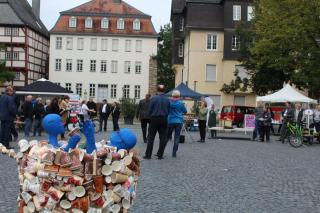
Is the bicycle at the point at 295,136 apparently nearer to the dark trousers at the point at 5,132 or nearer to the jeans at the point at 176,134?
the jeans at the point at 176,134

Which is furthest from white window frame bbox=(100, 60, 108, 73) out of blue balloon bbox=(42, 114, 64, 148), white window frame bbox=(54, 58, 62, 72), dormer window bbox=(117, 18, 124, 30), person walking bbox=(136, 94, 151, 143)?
blue balloon bbox=(42, 114, 64, 148)

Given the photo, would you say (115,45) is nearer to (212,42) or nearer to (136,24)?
(136,24)

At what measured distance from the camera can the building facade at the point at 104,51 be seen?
249 ft

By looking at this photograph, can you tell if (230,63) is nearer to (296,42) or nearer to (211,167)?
(296,42)

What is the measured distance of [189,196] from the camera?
873 cm

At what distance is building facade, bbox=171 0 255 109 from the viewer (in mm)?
58594

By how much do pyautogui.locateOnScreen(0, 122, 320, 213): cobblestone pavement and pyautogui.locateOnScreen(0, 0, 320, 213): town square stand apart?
0.03 meters

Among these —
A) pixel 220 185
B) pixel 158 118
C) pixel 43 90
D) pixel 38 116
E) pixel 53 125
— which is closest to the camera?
pixel 53 125

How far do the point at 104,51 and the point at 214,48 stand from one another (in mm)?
20783

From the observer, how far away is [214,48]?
197 feet

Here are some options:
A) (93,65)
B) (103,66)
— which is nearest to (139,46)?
(103,66)

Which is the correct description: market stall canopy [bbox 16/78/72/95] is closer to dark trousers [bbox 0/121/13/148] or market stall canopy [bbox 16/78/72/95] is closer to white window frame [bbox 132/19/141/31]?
dark trousers [bbox 0/121/13/148]

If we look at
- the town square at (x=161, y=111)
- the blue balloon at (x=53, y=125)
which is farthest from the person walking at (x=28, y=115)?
the blue balloon at (x=53, y=125)

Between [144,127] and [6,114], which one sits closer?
[6,114]
